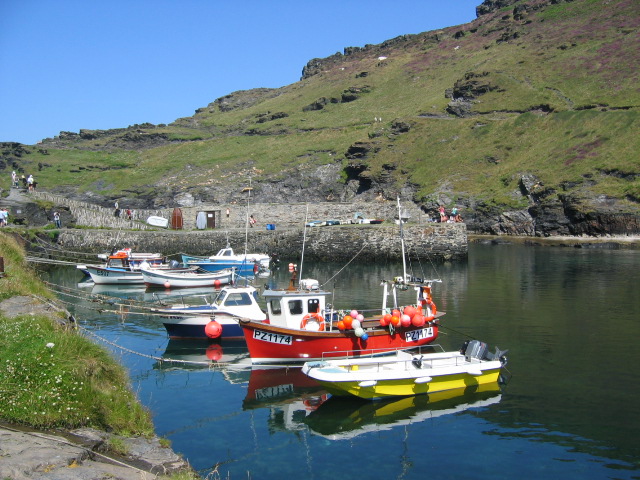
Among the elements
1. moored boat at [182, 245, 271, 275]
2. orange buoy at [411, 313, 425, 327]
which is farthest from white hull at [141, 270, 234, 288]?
orange buoy at [411, 313, 425, 327]

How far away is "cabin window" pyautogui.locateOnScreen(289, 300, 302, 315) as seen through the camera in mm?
21562

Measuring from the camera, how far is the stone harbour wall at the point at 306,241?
163ft

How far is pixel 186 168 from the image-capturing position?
101938 mm

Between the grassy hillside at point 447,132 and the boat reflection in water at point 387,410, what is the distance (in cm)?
4679

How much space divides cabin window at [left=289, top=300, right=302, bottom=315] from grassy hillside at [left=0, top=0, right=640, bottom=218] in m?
46.1

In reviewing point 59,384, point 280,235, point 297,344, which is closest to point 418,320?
point 297,344

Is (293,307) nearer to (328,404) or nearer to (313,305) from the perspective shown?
(313,305)

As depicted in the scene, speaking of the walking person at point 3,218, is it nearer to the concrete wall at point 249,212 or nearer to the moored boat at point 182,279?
the concrete wall at point 249,212

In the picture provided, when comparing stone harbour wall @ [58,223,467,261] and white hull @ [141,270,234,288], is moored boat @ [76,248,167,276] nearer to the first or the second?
stone harbour wall @ [58,223,467,261]

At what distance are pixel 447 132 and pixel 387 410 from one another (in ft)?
256

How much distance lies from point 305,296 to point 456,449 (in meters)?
8.79

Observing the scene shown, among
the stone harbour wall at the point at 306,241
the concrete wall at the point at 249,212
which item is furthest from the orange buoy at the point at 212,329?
the concrete wall at the point at 249,212

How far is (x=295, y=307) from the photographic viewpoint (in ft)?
70.9

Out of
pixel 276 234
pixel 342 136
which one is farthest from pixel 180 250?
pixel 342 136
